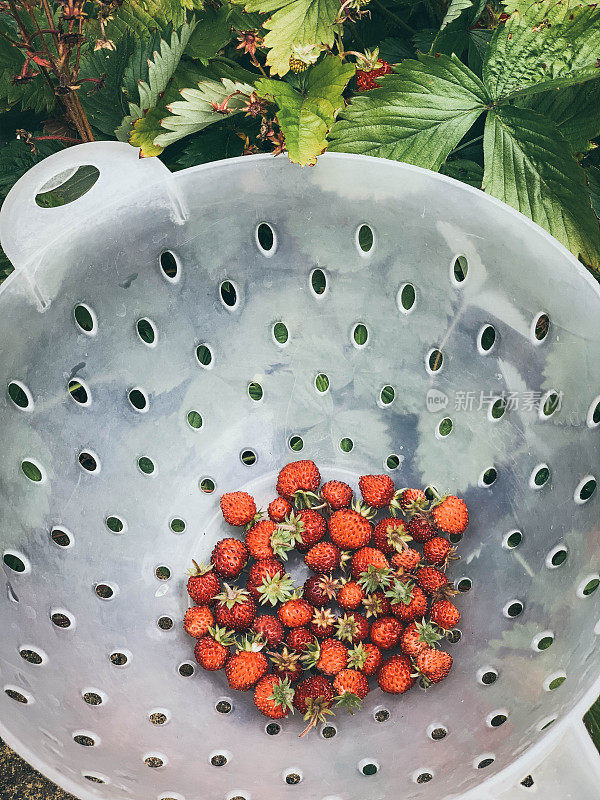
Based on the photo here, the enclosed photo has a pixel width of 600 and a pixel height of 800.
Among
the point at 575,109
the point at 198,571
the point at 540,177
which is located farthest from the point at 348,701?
the point at 575,109

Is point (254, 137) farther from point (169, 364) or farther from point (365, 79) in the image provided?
point (169, 364)

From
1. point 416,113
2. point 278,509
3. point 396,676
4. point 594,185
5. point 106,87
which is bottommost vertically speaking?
point 396,676

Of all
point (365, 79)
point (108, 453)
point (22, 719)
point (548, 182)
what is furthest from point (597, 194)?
point (22, 719)

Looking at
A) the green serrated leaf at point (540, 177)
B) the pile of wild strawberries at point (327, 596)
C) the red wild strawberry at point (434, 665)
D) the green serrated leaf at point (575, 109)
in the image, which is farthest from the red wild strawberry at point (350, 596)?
the green serrated leaf at point (575, 109)

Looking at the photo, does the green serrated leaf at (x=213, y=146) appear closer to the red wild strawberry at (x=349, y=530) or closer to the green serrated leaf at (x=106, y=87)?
the green serrated leaf at (x=106, y=87)

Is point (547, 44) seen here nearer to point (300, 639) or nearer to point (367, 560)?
point (367, 560)

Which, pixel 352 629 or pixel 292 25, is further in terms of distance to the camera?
pixel 352 629
